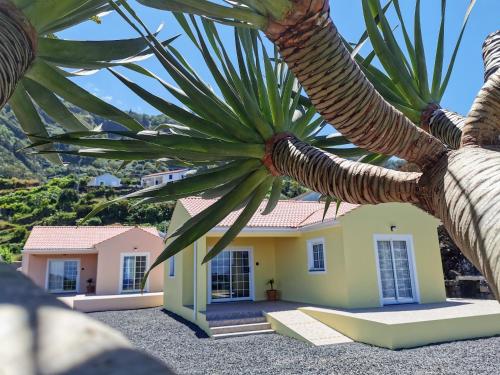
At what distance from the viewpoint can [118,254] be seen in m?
26.0

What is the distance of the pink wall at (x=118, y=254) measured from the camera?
25.4 m

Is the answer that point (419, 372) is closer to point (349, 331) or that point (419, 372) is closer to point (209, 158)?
point (349, 331)

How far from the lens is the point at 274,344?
11.8 metres

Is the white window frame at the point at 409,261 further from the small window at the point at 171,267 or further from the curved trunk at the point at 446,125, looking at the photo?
the curved trunk at the point at 446,125

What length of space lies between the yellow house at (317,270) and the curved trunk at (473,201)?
11.4 m

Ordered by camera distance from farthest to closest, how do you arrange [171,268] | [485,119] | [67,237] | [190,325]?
1. [67,237]
2. [171,268]
3. [190,325]
4. [485,119]

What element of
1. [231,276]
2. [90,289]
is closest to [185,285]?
[231,276]

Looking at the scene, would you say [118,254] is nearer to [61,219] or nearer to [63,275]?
[63,275]

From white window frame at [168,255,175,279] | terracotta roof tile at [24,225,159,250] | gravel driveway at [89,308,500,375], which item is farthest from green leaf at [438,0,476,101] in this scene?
terracotta roof tile at [24,225,159,250]

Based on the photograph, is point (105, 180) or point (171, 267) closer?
point (171, 267)

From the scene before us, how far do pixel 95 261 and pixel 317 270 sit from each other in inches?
769

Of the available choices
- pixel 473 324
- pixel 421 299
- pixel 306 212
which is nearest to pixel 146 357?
pixel 473 324

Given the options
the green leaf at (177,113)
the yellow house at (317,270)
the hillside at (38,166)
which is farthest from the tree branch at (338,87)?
the hillside at (38,166)

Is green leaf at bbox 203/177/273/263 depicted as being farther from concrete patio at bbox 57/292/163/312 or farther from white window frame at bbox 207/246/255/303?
Answer: concrete patio at bbox 57/292/163/312
